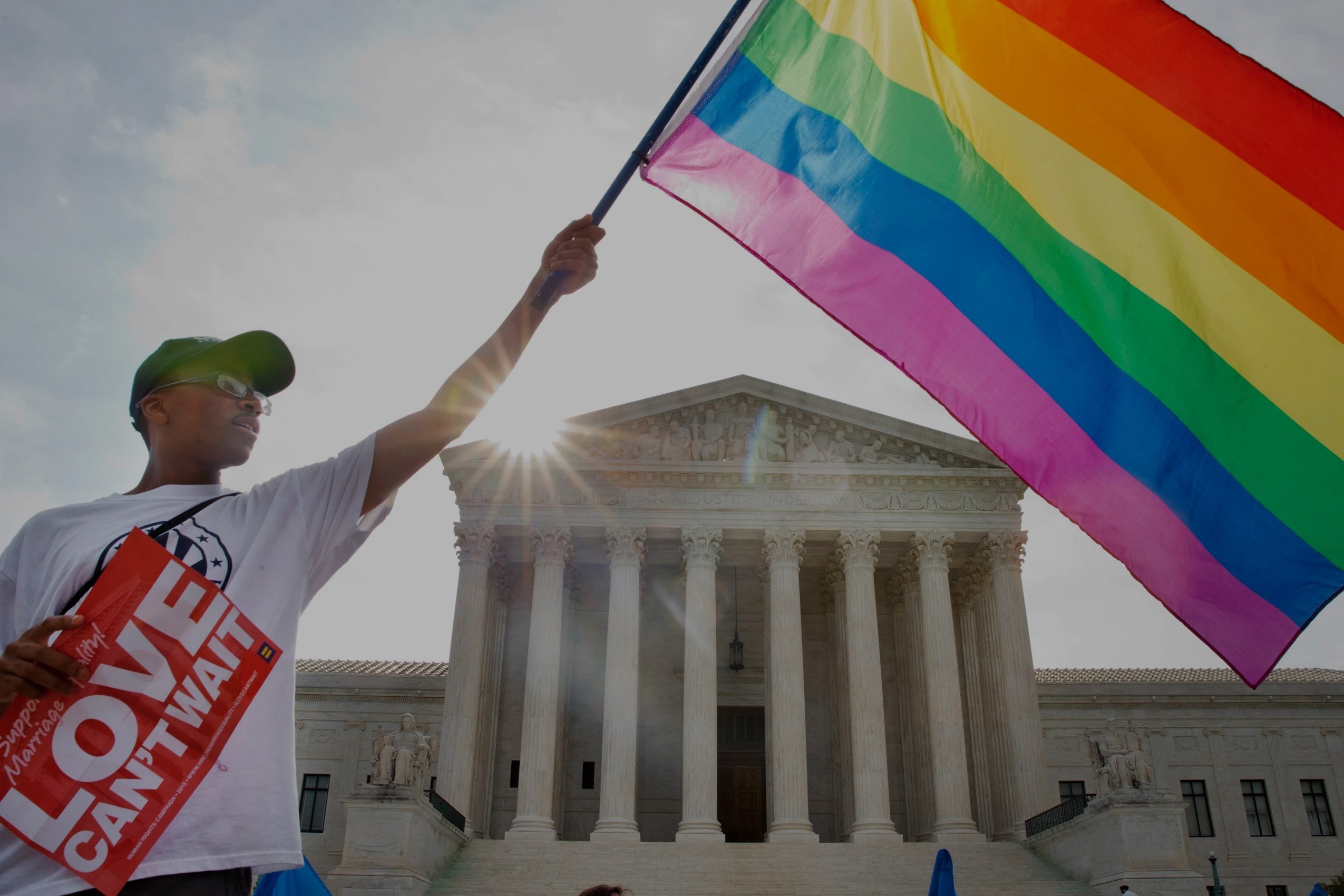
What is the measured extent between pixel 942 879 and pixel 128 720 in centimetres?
771

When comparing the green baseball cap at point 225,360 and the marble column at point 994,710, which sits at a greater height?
the marble column at point 994,710

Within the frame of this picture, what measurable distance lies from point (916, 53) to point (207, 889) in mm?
5257

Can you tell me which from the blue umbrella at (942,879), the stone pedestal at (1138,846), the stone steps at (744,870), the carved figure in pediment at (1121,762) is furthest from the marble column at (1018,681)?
the blue umbrella at (942,879)

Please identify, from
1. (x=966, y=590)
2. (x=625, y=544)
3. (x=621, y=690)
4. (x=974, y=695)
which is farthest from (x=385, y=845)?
(x=966, y=590)

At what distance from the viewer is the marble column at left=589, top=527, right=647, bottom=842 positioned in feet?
93.7

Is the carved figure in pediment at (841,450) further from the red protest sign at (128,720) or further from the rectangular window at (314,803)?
the red protest sign at (128,720)

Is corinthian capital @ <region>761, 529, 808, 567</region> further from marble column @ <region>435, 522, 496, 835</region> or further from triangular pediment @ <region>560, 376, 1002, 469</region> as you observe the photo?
marble column @ <region>435, 522, 496, 835</region>

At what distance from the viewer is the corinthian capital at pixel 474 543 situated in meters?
31.6

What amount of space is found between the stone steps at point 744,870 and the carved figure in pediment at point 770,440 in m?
11.3

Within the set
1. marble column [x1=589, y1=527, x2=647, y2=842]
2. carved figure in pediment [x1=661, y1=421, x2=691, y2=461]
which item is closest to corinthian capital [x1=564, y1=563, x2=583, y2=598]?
marble column [x1=589, y1=527, x2=647, y2=842]

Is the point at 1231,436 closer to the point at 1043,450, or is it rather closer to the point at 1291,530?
the point at 1291,530

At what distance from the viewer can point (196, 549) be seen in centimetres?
257

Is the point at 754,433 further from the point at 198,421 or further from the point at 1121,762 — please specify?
the point at 198,421

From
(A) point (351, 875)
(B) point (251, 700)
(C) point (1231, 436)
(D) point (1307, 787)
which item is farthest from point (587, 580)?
(B) point (251, 700)
